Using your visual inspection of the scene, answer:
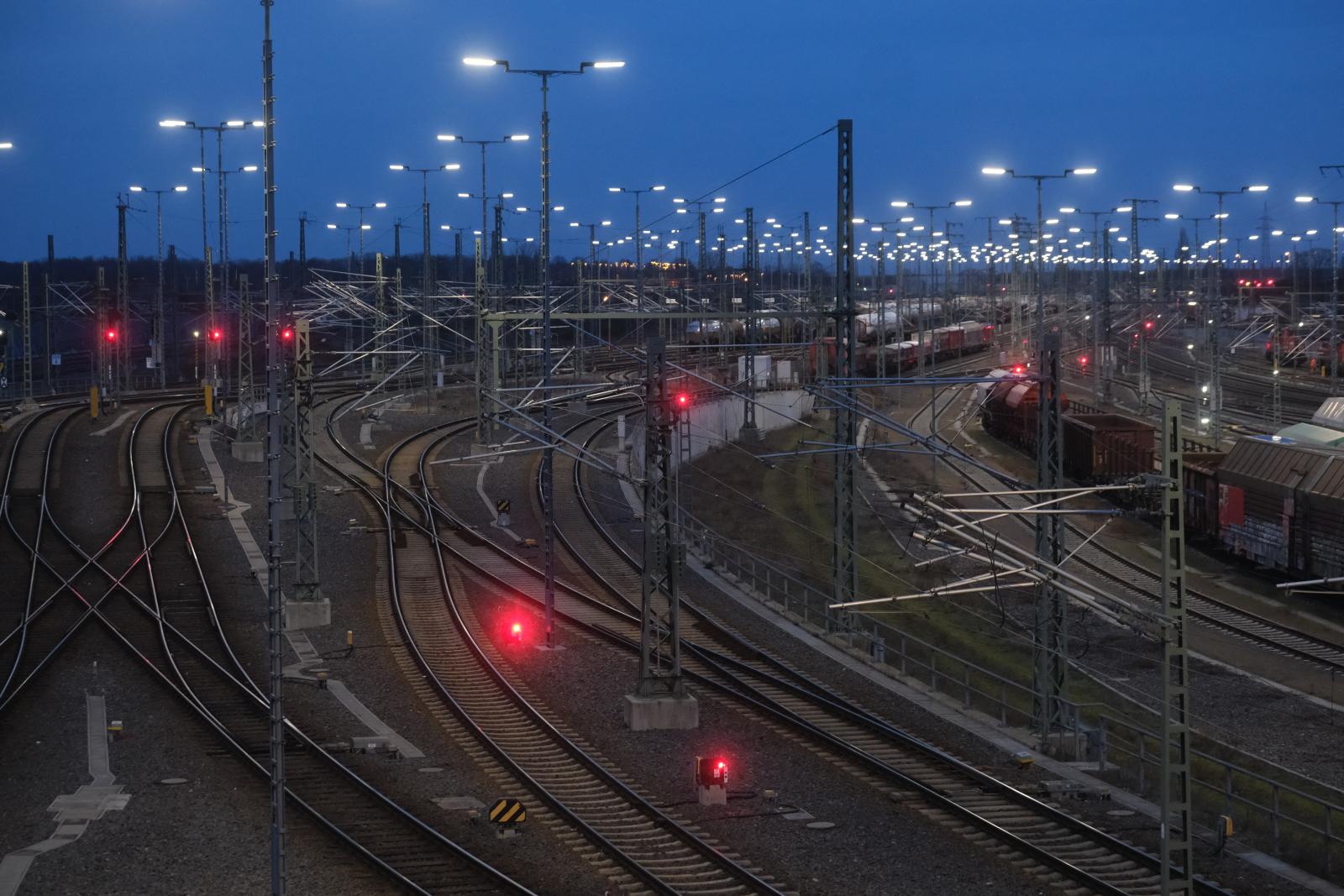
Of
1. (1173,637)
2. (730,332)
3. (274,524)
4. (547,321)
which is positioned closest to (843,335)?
(547,321)

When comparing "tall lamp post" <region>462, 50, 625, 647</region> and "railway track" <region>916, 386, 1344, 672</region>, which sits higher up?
"tall lamp post" <region>462, 50, 625, 647</region>

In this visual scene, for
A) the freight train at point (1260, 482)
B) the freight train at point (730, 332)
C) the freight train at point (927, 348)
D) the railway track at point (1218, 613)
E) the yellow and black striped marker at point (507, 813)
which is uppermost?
the freight train at point (730, 332)

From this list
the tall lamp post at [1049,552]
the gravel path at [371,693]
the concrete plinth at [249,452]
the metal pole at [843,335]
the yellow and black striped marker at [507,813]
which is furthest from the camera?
the concrete plinth at [249,452]

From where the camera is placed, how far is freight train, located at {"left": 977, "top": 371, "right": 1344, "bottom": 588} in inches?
1147

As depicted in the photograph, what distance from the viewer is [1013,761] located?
18203 millimetres

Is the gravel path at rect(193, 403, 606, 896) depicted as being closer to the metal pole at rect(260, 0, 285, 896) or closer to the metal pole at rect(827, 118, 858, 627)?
the metal pole at rect(260, 0, 285, 896)

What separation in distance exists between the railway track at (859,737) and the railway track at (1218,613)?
13.8 ft

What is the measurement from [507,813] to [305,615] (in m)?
11.5

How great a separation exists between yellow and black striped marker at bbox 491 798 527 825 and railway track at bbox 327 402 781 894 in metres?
0.62

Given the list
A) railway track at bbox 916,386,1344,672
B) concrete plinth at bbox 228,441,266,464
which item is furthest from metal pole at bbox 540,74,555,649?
concrete plinth at bbox 228,441,266,464

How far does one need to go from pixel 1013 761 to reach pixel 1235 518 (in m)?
17.2

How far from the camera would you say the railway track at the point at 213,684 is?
1449 centimetres

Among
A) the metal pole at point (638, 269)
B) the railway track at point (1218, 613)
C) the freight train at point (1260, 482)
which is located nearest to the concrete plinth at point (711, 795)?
the railway track at point (1218, 613)

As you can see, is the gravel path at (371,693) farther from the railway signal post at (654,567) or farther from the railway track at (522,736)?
the railway signal post at (654,567)
